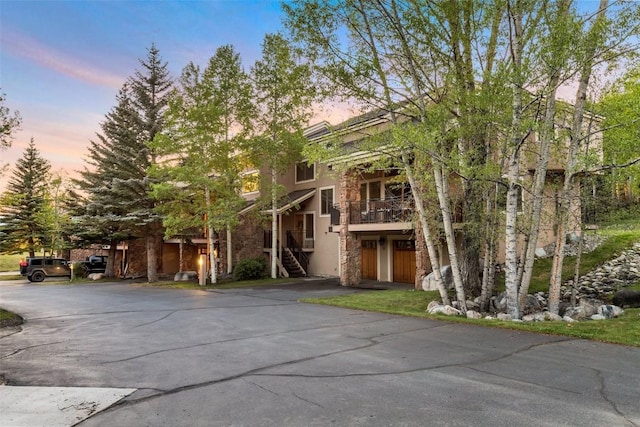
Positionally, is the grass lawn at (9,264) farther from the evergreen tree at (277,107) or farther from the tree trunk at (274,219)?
the evergreen tree at (277,107)

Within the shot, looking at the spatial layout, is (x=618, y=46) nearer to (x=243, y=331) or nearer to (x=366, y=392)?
(x=366, y=392)

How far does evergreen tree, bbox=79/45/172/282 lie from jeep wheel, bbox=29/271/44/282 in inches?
202

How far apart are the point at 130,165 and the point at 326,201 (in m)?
12.3

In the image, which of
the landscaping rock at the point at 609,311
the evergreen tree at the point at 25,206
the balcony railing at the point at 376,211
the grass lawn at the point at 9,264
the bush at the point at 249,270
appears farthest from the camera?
the grass lawn at the point at 9,264

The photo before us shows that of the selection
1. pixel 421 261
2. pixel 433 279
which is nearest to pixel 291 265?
pixel 421 261

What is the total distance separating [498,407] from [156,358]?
15.9 feet

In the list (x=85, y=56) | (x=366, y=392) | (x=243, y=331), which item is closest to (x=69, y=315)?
(x=243, y=331)

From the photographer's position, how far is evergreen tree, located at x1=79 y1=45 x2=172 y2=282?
24.5 meters

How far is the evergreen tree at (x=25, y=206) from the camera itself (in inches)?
1282

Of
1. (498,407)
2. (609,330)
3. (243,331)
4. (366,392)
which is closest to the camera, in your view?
(498,407)

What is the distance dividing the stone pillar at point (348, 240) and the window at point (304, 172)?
5.23 metres

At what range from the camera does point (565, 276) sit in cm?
1395

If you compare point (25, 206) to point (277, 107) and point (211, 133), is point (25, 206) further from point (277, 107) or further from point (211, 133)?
point (277, 107)

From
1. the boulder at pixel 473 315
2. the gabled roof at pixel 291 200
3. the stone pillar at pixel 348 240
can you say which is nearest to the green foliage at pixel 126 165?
the gabled roof at pixel 291 200
